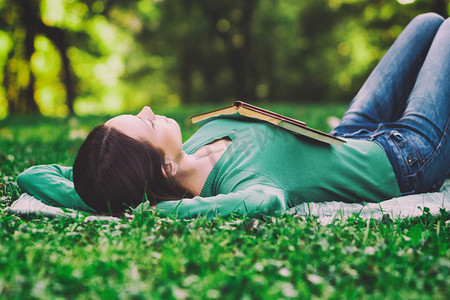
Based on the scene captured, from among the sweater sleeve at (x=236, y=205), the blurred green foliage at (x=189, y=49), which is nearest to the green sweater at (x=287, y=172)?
the sweater sleeve at (x=236, y=205)

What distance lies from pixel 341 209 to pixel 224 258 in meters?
1.15

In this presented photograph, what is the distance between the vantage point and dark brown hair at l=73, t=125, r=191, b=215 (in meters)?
2.44

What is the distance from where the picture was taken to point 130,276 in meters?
1.71

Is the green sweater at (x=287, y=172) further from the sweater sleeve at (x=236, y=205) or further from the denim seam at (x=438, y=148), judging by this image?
the denim seam at (x=438, y=148)

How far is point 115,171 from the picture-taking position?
2.45 metres

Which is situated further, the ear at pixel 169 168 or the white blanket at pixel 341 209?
the ear at pixel 169 168

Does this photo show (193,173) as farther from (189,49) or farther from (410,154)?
(189,49)

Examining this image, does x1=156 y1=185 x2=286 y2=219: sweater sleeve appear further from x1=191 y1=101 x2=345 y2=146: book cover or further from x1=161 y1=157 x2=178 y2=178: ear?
x1=191 y1=101 x2=345 y2=146: book cover

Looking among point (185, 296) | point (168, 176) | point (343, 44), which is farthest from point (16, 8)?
point (343, 44)

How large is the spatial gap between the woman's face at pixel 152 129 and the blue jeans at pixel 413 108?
1512mm

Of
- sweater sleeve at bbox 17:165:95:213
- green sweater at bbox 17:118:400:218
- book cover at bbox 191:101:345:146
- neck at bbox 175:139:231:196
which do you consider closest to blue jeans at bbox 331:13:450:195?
green sweater at bbox 17:118:400:218

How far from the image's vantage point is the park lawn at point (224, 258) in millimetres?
1623

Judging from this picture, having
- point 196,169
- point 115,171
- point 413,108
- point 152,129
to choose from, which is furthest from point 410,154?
point 115,171

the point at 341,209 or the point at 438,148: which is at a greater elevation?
the point at 438,148
